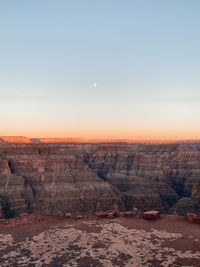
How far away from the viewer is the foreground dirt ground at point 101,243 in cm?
1294

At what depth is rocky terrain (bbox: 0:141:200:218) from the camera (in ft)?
204

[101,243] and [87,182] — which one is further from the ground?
[101,243]

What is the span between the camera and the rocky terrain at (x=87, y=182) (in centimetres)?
6216

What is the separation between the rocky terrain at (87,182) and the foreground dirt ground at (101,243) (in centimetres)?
2385

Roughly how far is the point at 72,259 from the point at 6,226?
822 cm

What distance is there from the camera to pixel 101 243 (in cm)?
1516

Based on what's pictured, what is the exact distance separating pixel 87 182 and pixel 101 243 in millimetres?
60852

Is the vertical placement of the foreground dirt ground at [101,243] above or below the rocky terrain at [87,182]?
above

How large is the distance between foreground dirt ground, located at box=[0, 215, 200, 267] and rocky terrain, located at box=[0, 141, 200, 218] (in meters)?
23.8

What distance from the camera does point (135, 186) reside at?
92.9m

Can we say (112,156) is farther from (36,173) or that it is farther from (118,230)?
(118,230)

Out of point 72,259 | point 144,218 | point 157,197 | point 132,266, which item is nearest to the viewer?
point 132,266

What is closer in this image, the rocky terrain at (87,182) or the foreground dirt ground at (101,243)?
the foreground dirt ground at (101,243)

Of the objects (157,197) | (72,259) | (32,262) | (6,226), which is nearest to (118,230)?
(72,259)
